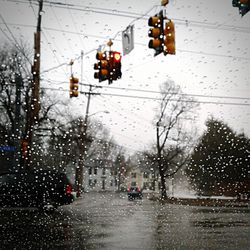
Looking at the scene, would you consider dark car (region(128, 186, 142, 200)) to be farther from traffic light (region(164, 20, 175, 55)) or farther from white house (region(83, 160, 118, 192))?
white house (region(83, 160, 118, 192))

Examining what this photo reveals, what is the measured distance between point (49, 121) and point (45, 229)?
20733mm

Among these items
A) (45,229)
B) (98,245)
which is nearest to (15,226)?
(45,229)

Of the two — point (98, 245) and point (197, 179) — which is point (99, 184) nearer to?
point (197, 179)

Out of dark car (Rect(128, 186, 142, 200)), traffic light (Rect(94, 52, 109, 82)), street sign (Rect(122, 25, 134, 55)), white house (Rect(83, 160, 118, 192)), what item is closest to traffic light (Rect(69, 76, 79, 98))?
traffic light (Rect(94, 52, 109, 82))

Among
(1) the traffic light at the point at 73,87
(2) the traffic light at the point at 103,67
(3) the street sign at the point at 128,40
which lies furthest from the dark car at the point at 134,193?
(3) the street sign at the point at 128,40

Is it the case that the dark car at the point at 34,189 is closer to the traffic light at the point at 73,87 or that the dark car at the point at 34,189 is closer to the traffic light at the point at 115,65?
the traffic light at the point at 73,87

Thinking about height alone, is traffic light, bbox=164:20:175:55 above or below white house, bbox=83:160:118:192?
above

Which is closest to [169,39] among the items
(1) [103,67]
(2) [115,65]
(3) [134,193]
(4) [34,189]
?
(2) [115,65]

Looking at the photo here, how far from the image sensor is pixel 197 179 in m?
40.0

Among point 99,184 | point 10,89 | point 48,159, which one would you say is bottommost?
point 99,184

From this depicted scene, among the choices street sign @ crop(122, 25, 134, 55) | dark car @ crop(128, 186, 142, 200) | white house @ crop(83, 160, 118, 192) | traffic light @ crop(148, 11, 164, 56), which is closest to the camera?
traffic light @ crop(148, 11, 164, 56)

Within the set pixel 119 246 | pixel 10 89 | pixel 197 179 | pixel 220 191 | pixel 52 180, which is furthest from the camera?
pixel 197 179

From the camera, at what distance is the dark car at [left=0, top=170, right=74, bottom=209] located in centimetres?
1490

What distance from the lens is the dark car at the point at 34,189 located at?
14895mm
